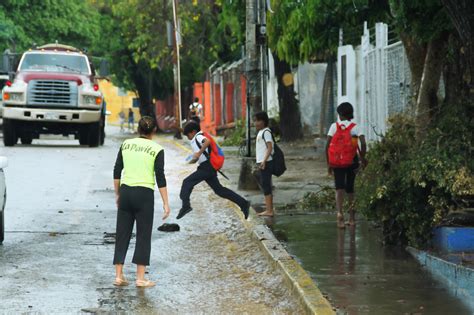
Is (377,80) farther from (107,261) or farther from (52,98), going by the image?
(52,98)

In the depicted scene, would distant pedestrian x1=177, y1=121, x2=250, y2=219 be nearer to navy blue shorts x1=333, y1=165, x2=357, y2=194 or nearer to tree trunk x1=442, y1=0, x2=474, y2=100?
navy blue shorts x1=333, y1=165, x2=357, y2=194

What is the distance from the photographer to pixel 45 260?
12.0m

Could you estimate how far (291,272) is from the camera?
415 inches

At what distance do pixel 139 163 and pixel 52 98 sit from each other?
73.7ft

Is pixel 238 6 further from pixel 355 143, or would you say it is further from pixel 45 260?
pixel 45 260

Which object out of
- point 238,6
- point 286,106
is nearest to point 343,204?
point 238,6

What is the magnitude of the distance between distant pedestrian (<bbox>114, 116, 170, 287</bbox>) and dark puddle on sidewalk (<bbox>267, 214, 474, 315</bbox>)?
5.13ft

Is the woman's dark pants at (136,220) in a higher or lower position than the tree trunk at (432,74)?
lower

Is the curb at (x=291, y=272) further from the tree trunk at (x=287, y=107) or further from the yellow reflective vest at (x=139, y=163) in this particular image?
the tree trunk at (x=287, y=107)

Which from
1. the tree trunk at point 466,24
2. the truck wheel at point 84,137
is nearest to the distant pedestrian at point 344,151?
the tree trunk at point 466,24

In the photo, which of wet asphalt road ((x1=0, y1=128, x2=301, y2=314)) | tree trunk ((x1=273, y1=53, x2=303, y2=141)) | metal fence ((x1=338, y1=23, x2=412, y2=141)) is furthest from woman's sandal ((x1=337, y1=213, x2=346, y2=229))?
tree trunk ((x1=273, y1=53, x2=303, y2=141))

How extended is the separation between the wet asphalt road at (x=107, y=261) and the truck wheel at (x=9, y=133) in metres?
11.9

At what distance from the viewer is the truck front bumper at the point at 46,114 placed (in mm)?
32125

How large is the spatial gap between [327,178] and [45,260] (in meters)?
9.45
